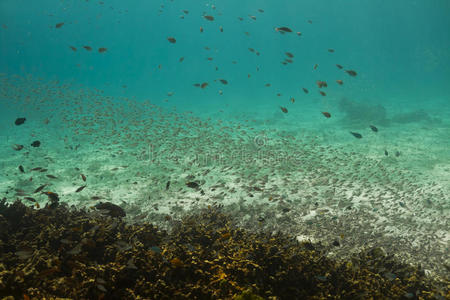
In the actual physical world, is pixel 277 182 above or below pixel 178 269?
above

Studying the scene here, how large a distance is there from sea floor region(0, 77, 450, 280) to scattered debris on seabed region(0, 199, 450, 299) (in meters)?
1.38

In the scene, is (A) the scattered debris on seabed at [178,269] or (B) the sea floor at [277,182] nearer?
(A) the scattered debris on seabed at [178,269]

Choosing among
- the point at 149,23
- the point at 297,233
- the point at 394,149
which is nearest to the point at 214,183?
the point at 297,233

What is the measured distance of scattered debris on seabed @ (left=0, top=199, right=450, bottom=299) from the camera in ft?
10.9

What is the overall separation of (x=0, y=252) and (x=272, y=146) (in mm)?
13731

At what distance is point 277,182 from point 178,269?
720cm

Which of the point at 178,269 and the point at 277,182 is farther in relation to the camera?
the point at 277,182

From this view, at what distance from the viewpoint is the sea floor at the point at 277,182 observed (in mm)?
6973

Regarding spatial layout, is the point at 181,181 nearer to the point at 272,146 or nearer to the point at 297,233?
the point at 297,233

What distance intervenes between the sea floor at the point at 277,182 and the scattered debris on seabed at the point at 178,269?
1.38 meters

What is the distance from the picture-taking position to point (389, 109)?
3073cm

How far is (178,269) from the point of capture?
150 inches

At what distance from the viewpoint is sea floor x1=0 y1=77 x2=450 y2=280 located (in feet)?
22.9

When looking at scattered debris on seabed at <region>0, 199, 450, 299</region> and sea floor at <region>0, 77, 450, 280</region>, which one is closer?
scattered debris on seabed at <region>0, 199, 450, 299</region>
